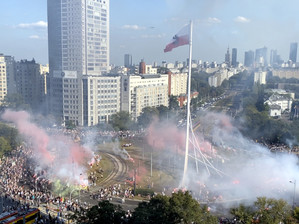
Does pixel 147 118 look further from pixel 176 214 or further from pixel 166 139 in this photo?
pixel 176 214

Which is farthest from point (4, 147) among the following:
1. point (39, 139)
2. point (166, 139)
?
point (166, 139)

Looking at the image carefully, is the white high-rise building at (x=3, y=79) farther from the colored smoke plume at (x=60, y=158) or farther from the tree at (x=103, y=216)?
the tree at (x=103, y=216)

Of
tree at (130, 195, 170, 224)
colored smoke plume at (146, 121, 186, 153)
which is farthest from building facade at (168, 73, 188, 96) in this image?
tree at (130, 195, 170, 224)

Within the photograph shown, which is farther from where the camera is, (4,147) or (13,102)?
(13,102)

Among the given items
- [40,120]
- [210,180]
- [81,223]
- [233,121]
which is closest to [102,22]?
[40,120]

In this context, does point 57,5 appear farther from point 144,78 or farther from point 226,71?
point 226,71

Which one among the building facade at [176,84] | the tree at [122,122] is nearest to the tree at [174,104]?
the building facade at [176,84]
